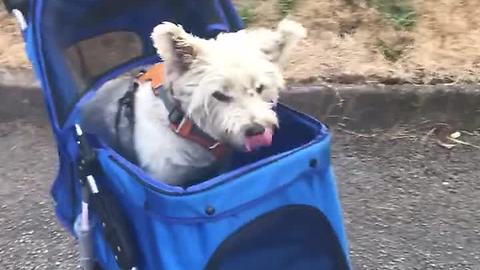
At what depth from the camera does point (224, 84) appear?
201 cm

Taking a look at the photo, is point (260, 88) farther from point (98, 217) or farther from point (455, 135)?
point (455, 135)

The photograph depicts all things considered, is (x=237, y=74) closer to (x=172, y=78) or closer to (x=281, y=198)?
(x=172, y=78)

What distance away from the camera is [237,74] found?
2.02 m

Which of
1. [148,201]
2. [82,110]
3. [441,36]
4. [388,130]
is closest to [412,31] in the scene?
[441,36]

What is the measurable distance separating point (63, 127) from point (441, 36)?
2.16m

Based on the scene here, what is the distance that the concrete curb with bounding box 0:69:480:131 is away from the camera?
3.53 meters

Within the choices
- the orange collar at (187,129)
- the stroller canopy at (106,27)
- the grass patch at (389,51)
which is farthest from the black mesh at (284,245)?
the grass patch at (389,51)

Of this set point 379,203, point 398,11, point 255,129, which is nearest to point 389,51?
point 398,11

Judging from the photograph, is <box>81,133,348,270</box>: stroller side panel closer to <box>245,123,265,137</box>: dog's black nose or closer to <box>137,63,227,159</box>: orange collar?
<box>245,123,265,137</box>: dog's black nose

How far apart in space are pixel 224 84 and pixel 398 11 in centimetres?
209

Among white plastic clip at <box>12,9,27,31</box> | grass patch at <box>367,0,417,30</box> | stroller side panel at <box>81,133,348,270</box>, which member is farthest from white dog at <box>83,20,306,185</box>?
grass patch at <box>367,0,417,30</box>

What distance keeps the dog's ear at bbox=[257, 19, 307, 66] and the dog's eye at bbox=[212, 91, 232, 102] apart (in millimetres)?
193

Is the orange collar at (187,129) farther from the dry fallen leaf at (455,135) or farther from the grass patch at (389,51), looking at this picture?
the grass patch at (389,51)

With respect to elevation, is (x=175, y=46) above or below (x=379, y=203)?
above
